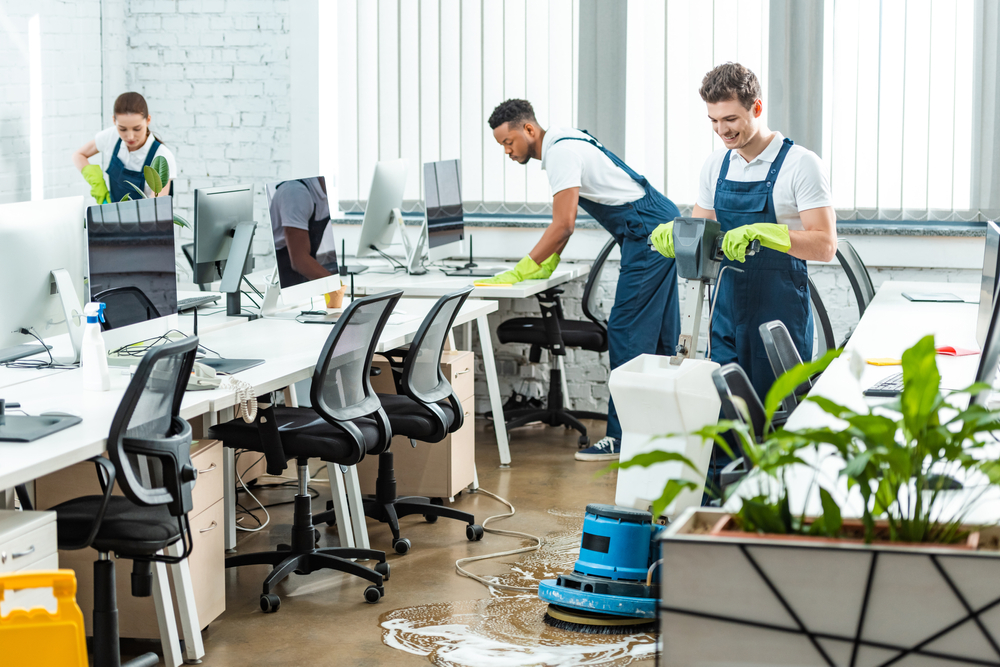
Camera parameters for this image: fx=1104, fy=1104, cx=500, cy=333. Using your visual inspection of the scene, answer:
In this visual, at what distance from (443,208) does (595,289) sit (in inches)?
32.0

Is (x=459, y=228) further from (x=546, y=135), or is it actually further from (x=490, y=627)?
(x=490, y=627)

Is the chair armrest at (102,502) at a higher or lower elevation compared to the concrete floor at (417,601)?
higher

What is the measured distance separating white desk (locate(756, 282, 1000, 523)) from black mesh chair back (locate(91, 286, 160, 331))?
1803mm

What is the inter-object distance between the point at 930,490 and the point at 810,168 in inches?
86.3

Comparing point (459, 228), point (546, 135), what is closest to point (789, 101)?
point (546, 135)

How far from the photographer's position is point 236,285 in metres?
4.00

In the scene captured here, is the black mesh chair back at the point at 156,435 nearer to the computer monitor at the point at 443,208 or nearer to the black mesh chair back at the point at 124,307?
the black mesh chair back at the point at 124,307

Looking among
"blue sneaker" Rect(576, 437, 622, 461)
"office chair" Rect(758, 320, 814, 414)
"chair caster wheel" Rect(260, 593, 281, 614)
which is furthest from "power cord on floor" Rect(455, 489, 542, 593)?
"office chair" Rect(758, 320, 814, 414)

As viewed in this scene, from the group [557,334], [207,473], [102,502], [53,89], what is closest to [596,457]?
[557,334]

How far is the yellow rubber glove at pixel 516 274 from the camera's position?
484 cm

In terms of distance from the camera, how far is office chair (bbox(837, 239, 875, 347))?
4.34m

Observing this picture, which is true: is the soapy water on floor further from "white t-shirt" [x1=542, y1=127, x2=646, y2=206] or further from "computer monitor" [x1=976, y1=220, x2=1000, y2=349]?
"white t-shirt" [x1=542, y1=127, x2=646, y2=206]

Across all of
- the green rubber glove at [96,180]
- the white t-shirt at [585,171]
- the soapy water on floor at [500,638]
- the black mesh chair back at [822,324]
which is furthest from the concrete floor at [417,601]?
the green rubber glove at [96,180]

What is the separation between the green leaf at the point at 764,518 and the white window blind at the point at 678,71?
4234mm
